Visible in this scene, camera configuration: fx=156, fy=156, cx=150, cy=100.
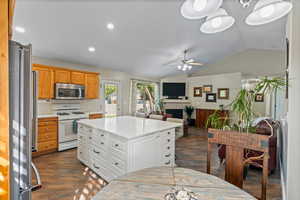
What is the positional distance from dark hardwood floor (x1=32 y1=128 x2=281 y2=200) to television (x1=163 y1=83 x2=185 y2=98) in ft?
13.5

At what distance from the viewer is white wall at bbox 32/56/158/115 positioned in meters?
4.06

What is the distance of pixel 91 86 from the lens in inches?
184

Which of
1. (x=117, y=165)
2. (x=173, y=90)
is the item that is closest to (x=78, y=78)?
(x=117, y=165)

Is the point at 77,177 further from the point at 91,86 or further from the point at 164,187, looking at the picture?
the point at 91,86

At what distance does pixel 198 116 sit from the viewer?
7578 millimetres

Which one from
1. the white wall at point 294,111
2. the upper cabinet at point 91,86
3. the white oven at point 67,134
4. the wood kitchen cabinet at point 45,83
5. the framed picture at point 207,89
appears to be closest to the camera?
the white wall at point 294,111

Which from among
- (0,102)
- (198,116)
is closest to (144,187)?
(0,102)

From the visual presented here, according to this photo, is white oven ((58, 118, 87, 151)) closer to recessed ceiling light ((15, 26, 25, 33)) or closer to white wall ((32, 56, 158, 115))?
white wall ((32, 56, 158, 115))

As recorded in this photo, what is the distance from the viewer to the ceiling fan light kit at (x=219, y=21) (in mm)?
1286

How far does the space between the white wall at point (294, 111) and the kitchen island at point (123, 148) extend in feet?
5.09

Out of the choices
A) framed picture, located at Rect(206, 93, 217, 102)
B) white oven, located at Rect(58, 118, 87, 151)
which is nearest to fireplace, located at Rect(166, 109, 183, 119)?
framed picture, located at Rect(206, 93, 217, 102)

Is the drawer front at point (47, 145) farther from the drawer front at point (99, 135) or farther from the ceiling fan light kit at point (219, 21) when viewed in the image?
the ceiling fan light kit at point (219, 21)

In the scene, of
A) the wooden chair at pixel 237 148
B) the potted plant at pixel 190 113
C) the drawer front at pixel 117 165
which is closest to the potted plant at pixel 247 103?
the wooden chair at pixel 237 148

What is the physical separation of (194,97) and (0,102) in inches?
298
